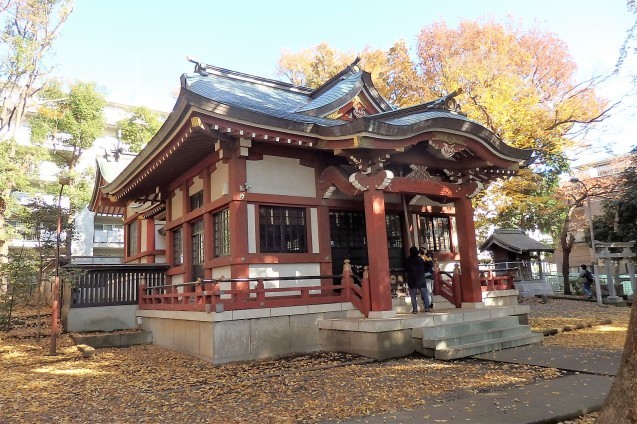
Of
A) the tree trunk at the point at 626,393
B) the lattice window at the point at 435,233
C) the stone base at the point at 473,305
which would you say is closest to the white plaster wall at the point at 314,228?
the lattice window at the point at 435,233

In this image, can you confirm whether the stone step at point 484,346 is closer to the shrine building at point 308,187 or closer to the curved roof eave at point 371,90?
the shrine building at point 308,187

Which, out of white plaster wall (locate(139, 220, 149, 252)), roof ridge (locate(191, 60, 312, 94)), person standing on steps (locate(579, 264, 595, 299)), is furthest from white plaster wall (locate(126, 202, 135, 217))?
person standing on steps (locate(579, 264, 595, 299))

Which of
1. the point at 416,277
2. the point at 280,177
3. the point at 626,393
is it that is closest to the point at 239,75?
the point at 280,177

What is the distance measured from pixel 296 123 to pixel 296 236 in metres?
2.84

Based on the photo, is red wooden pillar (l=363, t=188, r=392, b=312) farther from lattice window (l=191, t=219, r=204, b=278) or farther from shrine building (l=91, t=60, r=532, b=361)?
lattice window (l=191, t=219, r=204, b=278)

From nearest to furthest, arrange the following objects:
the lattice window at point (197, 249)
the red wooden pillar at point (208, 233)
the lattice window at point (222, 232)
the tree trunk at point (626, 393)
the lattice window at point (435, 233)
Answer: the tree trunk at point (626, 393), the lattice window at point (222, 232), the red wooden pillar at point (208, 233), the lattice window at point (197, 249), the lattice window at point (435, 233)

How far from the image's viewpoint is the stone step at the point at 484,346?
8.49 metres

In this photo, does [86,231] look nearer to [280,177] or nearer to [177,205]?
[177,205]

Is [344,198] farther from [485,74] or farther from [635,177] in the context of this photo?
[635,177]

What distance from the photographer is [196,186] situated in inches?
508

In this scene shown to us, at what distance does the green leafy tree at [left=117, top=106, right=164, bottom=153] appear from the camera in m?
32.0

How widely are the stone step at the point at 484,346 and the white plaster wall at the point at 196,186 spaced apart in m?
7.51

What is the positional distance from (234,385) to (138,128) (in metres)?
28.8

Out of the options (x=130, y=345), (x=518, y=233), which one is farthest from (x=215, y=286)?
(x=518, y=233)
